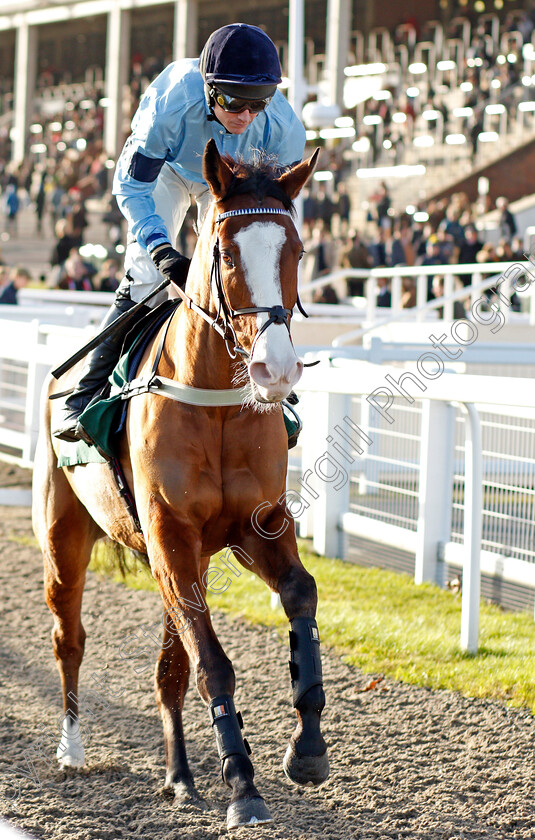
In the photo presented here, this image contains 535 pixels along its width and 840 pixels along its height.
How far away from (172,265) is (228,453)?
640mm

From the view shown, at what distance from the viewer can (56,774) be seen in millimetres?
3543

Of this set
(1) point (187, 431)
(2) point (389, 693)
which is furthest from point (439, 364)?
(1) point (187, 431)

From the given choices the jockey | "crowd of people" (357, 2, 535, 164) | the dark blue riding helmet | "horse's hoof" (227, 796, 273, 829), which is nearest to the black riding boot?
the jockey

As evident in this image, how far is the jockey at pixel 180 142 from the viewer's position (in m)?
3.14

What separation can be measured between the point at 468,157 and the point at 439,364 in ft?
53.9

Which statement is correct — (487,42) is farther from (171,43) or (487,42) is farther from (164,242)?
(164,242)

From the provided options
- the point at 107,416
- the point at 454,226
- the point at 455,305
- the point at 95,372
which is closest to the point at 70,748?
the point at 107,416

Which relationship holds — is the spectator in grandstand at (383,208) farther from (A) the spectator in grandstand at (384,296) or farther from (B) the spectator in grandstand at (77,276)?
(B) the spectator in grandstand at (77,276)

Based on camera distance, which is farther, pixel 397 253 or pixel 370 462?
pixel 397 253

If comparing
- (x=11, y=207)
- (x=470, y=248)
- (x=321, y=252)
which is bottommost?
(x=470, y=248)

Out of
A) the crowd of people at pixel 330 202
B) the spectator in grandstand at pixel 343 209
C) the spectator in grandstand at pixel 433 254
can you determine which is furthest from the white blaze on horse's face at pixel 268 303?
the spectator in grandstand at pixel 343 209

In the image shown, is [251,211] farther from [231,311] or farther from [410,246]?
[410,246]

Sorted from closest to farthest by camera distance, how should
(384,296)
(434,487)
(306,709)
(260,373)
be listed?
1. (260,373)
2. (306,709)
3. (434,487)
4. (384,296)

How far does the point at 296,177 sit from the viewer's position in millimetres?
2881
